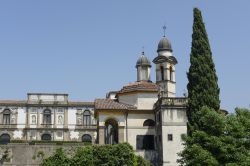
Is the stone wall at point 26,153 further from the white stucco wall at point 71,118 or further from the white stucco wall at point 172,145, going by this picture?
the white stucco wall at point 71,118

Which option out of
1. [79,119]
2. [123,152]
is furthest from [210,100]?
[79,119]

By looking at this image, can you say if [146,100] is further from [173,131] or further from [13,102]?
[13,102]

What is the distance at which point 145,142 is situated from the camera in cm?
5066

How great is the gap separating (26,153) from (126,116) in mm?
11729

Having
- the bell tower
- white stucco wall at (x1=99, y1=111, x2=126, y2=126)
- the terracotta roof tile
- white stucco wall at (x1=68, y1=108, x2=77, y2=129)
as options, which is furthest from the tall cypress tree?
white stucco wall at (x1=68, y1=108, x2=77, y2=129)

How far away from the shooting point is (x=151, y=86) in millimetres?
53062

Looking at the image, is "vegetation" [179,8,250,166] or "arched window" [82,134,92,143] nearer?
"vegetation" [179,8,250,166]

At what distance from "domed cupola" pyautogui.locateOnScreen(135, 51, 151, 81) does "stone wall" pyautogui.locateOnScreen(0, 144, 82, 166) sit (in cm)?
1472

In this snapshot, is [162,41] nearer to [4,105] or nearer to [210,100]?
[210,100]

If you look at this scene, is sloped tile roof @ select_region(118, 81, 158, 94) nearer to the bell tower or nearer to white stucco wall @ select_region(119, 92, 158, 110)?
white stucco wall @ select_region(119, 92, 158, 110)

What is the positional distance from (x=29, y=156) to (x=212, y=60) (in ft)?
69.1

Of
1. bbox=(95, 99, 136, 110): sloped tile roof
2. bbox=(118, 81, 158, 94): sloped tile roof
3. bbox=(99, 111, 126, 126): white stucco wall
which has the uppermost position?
bbox=(118, 81, 158, 94): sloped tile roof

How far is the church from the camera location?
48250 millimetres

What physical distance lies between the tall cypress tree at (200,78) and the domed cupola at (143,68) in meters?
Answer: 14.4
